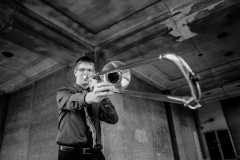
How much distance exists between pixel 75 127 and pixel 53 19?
267 cm

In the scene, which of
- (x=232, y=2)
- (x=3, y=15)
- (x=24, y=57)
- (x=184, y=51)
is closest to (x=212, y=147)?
(x=184, y=51)

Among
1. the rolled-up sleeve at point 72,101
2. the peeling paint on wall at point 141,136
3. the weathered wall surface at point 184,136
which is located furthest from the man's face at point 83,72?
the weathered wall surface at point 184,136

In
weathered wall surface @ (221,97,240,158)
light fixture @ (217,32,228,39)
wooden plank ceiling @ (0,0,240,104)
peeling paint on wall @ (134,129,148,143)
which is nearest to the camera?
wooden plank ceiling @ (0,0,240,104)

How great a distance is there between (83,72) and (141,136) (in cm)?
388

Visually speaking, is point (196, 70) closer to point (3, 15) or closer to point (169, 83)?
point (169, 83)

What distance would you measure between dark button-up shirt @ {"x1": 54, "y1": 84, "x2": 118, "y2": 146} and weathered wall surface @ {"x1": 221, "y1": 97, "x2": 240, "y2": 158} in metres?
10.7

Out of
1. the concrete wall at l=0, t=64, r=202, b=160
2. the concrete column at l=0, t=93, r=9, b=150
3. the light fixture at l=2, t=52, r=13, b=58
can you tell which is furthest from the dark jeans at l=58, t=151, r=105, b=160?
the concrete column at l=0, t=93, r=9, b=150

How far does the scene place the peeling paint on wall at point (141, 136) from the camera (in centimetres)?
511

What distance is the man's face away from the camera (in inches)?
76.4

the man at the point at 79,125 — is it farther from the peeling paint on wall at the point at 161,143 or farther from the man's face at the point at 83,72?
the peeling paint on wall at the point at 161,143

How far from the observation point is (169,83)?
7.07 m

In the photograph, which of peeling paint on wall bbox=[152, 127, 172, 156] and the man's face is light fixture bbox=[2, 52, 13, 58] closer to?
the man's face

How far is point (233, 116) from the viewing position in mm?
10305

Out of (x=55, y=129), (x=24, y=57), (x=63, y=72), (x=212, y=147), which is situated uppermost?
(x=24, y=57)
